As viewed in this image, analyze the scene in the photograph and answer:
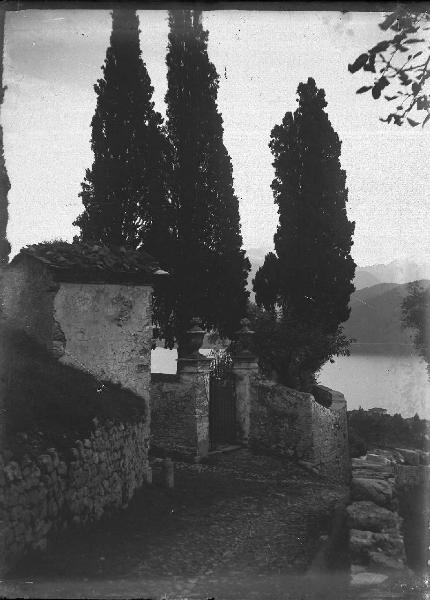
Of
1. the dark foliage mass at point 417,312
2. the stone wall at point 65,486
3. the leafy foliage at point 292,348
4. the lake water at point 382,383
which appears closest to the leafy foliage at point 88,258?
the stone wall at point 65,486

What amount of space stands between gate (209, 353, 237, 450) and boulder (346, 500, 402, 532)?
7.20m

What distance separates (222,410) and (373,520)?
24.9ft

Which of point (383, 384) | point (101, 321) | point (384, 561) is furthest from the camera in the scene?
point (383, 384)

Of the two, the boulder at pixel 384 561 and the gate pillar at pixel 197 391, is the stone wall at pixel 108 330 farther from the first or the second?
the boulder at pixel 384 561

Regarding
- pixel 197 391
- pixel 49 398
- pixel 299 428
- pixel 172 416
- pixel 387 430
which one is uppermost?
pixel 49 398

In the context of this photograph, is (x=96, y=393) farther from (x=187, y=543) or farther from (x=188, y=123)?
(x=188, y=123)

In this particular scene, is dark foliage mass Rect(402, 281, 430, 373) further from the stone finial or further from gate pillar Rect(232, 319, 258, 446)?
the stone finial

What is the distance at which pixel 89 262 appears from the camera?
30.6ft

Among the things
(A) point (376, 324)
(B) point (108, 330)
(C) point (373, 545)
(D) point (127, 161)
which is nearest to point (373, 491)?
(C) point (373, 545)

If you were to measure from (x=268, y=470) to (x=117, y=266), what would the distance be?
6151 mm

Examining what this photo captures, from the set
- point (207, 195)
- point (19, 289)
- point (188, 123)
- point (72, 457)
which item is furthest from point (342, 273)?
point (72, 457)

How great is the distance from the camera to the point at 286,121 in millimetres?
17734

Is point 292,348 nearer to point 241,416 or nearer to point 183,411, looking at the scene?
point 241,416

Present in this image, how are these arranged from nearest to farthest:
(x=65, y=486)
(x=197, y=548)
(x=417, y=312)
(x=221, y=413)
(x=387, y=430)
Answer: (x=65, y=486) < (x=197, y=548) < (x=221, y=413) < (x=387, y=430) < (x=417, y=312)
